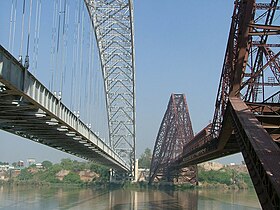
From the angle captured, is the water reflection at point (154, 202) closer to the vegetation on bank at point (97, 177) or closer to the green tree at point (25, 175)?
the vegetation on bank at point (97, 177)

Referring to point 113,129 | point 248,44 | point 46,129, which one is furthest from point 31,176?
point 248,44

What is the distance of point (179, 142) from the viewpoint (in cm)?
10400

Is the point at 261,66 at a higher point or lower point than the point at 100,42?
lower

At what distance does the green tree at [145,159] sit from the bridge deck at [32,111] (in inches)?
4886

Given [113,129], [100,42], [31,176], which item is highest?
[100,42]

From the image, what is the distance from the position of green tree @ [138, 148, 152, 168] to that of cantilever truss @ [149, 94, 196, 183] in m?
44.9

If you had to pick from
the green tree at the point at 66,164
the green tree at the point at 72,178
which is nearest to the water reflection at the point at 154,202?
the green tree at the point at 72,178

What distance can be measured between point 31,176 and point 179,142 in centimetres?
6360

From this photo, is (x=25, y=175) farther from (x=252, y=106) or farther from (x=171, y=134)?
(x=252, y=106)

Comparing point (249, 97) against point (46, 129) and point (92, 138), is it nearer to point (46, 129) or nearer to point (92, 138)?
point (46, 129)

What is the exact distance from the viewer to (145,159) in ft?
556

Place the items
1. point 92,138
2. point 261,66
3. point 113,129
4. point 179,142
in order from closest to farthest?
1. point 261,66
2. point 92,138
3. point 113,129
4. point 179,142

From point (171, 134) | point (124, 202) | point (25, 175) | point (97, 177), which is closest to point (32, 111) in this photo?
point (124, 202)

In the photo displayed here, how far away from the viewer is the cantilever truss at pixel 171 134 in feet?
345
